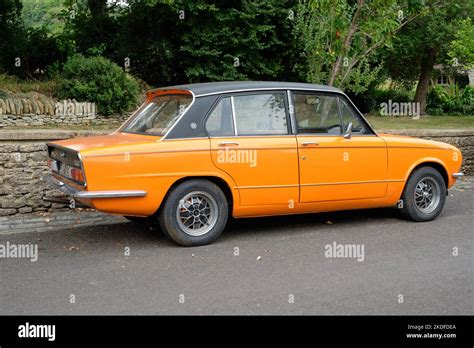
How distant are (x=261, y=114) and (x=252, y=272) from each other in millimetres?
2109

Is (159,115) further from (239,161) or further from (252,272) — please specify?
(252,272)

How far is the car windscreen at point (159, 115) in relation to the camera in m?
6.87

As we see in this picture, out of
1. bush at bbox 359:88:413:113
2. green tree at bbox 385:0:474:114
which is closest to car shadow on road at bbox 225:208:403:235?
green tree at bbox 385:0:474:114

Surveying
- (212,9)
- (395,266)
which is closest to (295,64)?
(212,9)

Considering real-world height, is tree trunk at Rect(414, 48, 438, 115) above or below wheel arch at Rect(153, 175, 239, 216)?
above

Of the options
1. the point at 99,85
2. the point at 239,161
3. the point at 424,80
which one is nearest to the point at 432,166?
the point at 239,161

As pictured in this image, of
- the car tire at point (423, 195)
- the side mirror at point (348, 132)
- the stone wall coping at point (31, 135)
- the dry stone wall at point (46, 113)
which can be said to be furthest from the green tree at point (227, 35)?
the side mirror at point (348, 132)

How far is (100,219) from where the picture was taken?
8133mm

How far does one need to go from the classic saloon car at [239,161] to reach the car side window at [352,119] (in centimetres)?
1

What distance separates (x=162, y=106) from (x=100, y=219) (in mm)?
1876

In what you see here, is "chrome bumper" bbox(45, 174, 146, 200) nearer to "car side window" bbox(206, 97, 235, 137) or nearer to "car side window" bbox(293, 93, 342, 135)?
"car side window" bbox(206, 97, 235, 137)

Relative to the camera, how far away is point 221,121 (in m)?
6.91

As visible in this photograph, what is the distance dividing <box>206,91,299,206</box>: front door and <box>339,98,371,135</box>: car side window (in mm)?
846

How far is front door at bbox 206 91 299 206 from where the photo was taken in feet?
22.3
